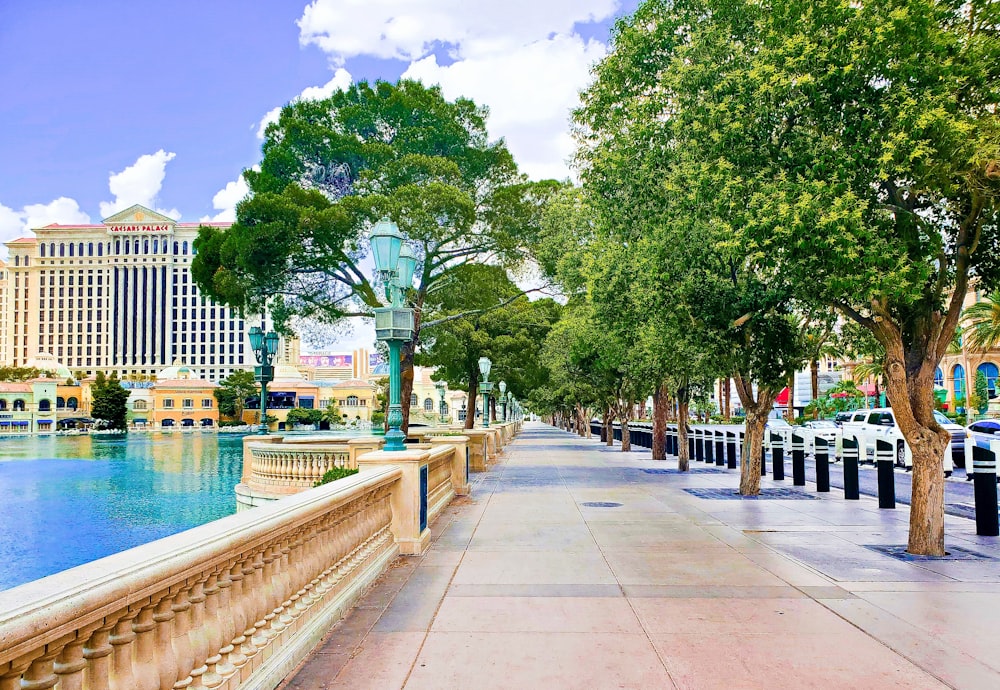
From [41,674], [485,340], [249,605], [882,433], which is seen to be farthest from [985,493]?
[485,340]

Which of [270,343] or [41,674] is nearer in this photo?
[41,674]

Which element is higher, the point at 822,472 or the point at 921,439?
the point at 921,439

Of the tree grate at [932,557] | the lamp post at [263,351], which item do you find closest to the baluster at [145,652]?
the tree grate at [932,557]

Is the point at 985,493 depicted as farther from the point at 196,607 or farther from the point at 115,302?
the point at 115,302

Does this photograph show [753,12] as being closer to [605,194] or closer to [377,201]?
[605,194]

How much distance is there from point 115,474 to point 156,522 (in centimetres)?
1533

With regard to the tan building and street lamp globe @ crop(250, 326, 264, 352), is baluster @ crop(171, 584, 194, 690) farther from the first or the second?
the tan building

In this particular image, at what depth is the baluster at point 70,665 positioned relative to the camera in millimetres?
2691

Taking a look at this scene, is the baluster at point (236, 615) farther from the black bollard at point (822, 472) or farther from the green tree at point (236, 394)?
the green tree at point (236, 394)

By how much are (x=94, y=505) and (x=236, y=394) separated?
92849mm

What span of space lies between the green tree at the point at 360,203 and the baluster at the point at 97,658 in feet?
63.9

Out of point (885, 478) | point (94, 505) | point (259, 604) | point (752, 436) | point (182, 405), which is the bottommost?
point (94, 505)

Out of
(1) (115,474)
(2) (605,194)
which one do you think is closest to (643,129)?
(2) (605,194)

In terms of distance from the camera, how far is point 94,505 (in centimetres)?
2412
